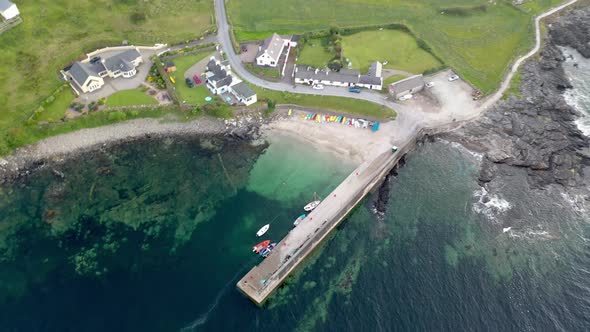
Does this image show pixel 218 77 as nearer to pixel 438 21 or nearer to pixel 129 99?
pixel 129 99

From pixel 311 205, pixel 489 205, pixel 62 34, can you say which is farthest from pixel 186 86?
pixel 489 205

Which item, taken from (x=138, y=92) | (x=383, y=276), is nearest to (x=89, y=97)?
(x=138, y=92)

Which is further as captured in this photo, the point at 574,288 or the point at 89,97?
the point at 89,97

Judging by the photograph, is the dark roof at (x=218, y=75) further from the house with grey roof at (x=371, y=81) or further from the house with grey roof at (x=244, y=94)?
the house with grey roof at (x=371, y=81)

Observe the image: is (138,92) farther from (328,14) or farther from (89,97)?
(328,14)

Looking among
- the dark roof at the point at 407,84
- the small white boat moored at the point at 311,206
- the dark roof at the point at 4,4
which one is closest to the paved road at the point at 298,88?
the dark roof at the point at 407,84

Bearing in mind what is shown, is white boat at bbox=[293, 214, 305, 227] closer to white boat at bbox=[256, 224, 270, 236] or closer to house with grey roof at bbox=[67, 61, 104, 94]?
white boat at bbox=[256, 224, 270, 236]
